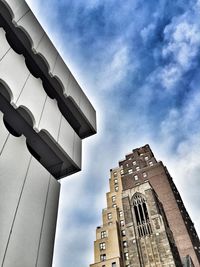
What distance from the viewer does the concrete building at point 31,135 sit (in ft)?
24.1

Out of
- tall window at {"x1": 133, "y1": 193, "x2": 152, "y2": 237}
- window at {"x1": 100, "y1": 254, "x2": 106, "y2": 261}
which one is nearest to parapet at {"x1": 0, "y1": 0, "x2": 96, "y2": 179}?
tall window at {"x1": 133, "y1": 193, "x2": 152, "y2": 237}

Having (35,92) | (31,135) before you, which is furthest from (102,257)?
(35,92)

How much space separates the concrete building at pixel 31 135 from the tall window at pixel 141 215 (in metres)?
36.6

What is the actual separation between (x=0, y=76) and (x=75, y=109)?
598 cm

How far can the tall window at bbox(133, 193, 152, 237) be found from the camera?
46.1 m

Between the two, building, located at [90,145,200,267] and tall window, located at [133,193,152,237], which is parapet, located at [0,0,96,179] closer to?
building, located at [90,145,200,267]

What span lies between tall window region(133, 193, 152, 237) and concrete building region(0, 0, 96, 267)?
3656 cm

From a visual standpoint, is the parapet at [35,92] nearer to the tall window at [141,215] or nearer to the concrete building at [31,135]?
the concrete building at [31,135]

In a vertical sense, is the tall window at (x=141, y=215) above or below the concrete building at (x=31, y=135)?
above

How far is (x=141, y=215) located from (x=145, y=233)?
3912 millimetres

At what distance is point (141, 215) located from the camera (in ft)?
160

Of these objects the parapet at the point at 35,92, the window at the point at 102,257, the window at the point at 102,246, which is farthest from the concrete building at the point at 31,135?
the window at the point at 102,246

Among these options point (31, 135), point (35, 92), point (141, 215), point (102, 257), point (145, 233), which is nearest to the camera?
point (31, 135)

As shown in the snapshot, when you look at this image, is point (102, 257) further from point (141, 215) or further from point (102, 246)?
point (141, 215)
